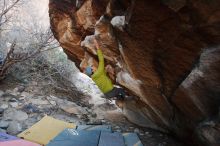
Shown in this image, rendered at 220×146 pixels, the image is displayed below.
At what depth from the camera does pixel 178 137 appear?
4875 mm

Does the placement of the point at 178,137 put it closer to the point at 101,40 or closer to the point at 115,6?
the point at 101,40

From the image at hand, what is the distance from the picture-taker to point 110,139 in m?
4.31

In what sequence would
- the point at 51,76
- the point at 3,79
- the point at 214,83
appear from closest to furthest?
Result: 1. the point at 214,83
2. the point at 3,79
3. the point at 51,76

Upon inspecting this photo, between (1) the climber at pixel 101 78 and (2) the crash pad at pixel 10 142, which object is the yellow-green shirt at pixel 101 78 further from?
(2) the crash pad at pixel 10 142

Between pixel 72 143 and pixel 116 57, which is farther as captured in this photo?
pixel 116 57

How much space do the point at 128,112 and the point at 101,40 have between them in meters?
1.99

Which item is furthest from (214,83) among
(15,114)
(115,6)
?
(15,114)

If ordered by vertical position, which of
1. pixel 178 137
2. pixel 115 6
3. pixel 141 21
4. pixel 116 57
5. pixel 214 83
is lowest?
pixel 178 137

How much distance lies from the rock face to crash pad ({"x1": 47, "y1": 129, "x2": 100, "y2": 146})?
A: 99 cm

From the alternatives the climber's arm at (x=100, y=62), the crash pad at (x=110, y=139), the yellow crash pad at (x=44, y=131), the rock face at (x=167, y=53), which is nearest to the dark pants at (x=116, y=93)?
the rock face at (x=167, y=53)

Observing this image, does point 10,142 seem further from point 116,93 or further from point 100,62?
point 116,93

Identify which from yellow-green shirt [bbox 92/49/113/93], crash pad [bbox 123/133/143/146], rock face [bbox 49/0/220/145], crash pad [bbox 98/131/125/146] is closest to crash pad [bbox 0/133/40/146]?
crash pad [bbox 98/131/125/146]

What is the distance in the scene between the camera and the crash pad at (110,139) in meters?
4.15

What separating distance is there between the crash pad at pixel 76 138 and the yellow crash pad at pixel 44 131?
0.32 m
